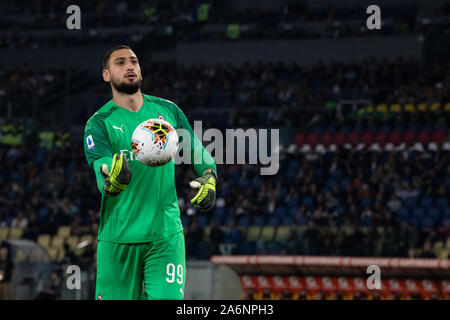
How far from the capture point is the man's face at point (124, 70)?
5449 mm

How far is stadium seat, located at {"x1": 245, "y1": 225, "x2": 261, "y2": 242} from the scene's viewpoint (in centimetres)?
1944

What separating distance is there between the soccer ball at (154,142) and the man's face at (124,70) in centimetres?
34

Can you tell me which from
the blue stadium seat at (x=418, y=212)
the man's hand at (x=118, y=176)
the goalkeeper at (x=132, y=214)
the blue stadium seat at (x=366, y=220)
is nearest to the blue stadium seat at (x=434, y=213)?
the blue stadium seat at (x=418, y=212)

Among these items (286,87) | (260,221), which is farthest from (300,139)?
(260,221)

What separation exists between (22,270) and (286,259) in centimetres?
571

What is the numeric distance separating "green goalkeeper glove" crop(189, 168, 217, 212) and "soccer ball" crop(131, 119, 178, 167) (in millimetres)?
252

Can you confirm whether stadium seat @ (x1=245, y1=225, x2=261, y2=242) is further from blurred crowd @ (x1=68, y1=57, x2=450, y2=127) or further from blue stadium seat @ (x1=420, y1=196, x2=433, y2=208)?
blurred crowd @ (x1=68, y1=57, x2=450, y2=127)

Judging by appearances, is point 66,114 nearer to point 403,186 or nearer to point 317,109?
point 317,109

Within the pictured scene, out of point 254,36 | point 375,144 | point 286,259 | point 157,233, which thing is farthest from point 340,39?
point 157,233

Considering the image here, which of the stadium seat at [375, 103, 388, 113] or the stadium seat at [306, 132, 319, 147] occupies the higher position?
the stadium seat at [375, 103, 388, 113]

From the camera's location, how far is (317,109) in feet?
80.0

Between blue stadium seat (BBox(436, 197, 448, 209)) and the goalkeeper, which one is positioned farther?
blue stadium seat (BBox(436, 197, 448, 209))

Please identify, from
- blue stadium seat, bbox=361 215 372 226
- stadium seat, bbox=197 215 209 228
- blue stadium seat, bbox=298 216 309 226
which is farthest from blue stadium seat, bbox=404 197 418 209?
stadium seat, bbox=197 215 209 228

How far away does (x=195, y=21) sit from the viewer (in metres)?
31.6
